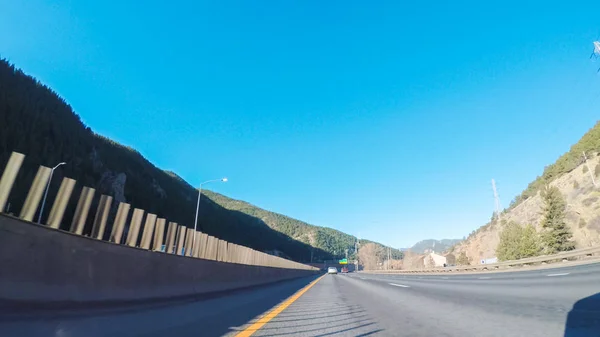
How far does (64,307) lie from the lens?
4742 millimetres

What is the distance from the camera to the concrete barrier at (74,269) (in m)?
4.02

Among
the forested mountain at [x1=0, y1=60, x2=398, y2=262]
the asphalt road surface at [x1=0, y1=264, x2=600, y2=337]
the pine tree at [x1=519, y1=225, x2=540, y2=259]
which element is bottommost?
the asphalt road surface at [x1=0, y1=264, x2=600, y2=337]

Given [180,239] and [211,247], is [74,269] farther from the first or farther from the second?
[211,247]

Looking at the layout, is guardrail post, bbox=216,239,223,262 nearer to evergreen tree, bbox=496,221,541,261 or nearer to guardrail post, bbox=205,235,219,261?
guardrail post, bbox=205,235,219,261

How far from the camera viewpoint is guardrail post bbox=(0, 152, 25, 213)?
4.33 metres

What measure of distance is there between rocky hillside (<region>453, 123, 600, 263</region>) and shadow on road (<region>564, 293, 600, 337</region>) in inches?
1588

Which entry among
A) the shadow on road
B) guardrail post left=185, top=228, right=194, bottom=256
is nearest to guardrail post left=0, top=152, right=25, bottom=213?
guardrail post left=185, top=228, right=194, bottom=256

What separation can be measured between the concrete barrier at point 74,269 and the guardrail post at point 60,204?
430 mm

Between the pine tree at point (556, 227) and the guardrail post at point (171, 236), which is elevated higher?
the pine tree at point (556, 227)

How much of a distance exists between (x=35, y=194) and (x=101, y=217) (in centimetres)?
146

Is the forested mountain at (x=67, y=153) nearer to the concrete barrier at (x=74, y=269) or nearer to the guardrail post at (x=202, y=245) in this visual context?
the guardrail post at (x=202, y=245)

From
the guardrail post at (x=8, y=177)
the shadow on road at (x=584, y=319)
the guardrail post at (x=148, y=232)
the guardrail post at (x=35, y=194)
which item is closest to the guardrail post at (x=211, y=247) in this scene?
the guardrail post at (x=148, y=232)

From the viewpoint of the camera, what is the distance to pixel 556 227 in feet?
113

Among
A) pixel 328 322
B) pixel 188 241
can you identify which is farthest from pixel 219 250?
pixel 328 322
